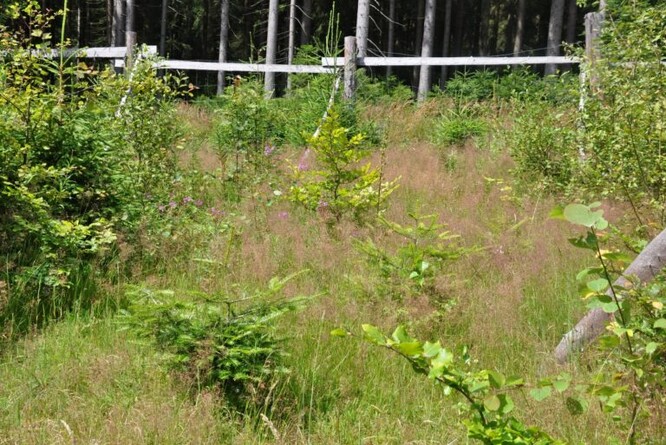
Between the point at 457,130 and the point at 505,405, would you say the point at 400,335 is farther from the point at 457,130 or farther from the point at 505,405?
the point at 457,130

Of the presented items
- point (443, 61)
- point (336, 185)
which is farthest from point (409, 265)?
point (443, 61)

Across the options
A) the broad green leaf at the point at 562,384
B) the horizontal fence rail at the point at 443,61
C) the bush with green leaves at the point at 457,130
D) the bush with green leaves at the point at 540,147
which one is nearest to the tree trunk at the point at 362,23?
the horizontal fence rail at the point at 443,61

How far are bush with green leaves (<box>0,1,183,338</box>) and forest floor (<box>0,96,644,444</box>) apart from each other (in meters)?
0.36

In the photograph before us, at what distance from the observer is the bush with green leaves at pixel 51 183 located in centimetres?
411

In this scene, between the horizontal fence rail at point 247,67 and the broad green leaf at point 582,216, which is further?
Result: the horizontal fence rail at point 247,67

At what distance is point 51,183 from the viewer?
4691 millimetres

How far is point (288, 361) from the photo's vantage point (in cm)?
327

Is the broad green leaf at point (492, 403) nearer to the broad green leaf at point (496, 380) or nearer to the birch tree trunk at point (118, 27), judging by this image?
the broad green leaf at point (496, 380)

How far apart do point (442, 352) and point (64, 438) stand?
1.66 meters

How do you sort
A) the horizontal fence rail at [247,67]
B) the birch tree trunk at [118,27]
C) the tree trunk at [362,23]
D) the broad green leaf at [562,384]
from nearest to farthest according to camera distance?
the broad green leaf at [562,384], the horizontal fence rail at [247,67], the tree trunk at [362,23], the birch tree trunk at [118,27]

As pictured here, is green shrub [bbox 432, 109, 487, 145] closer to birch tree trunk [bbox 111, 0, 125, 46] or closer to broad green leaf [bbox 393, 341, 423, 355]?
broad green leaf [bbox 393, 341, 423, 355]

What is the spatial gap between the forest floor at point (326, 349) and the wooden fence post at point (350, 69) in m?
4.71

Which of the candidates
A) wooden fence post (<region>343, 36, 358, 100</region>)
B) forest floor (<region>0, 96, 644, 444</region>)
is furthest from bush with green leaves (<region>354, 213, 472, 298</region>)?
wooden fence post (<region>343, 36, 358, 100</region>)

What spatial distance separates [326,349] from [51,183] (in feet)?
8.47
